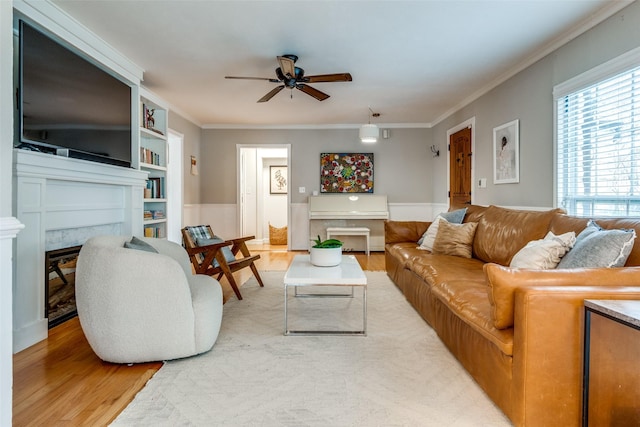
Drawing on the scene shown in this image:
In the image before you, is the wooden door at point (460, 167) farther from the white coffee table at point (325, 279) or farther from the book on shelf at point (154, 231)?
the book on shelf at point (154, 231)

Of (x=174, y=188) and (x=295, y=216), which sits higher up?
(x=174, y=188)

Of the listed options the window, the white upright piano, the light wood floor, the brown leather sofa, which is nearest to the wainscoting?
the white upright piano

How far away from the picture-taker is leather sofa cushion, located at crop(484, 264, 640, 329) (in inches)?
55.1

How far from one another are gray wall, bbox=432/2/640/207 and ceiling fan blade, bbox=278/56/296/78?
2187mm

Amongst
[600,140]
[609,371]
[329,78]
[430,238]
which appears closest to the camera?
[609,371]

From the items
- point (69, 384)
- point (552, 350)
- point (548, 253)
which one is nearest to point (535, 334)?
point (552, 350)

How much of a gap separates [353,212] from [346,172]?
754 mm

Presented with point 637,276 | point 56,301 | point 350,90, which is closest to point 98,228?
point 56,301

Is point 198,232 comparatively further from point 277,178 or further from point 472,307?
point 277,178

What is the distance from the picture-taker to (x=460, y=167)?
5062 mm

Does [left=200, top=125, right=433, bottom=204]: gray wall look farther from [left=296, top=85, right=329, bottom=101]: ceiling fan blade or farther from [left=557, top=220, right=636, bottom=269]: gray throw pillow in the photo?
[left=557, top=220, right=636, bottom=269]: gray throw pillow

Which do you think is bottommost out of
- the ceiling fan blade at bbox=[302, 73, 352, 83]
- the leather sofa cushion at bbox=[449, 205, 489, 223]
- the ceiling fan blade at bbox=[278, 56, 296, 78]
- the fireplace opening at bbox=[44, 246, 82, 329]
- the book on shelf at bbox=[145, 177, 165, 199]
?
the fireplace opening at bbox=[44, 246, 82, 329]

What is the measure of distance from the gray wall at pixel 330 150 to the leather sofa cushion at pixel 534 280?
192 inches

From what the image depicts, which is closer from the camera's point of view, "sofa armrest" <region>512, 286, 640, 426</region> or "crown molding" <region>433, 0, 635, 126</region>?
"sofa armrest" <region>512, 286, 640, 426</region>
